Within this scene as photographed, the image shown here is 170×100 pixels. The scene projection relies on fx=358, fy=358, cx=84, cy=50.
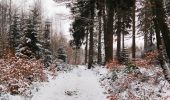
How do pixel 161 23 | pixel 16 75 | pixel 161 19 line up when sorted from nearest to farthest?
pixel 161 19 < pixel 161 23 < pixel 16 75

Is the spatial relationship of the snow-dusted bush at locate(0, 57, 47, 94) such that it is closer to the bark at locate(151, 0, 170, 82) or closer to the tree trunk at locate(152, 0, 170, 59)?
the bark at locate(151, 0, 170, 82)

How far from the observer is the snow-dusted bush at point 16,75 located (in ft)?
45.5

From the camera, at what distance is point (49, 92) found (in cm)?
1489

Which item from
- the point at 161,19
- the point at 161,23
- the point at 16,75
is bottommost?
the point at 16,75

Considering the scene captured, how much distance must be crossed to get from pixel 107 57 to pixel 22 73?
1240cm

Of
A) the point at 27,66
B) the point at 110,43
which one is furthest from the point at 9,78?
the point at 110,43

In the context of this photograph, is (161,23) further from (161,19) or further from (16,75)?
(16,75)

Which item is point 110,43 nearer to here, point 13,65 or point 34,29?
point 34,29

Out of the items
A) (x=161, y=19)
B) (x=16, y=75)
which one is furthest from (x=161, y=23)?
(x=16, y=75)

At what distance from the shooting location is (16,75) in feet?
48.9

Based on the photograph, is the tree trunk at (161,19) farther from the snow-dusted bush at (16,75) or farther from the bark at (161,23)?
the snow-dusted bush at (16,75)

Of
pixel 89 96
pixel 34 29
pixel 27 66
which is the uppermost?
pixel 34 29

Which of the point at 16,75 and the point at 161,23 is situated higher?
the point at 161,23

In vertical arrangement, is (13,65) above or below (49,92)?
above
